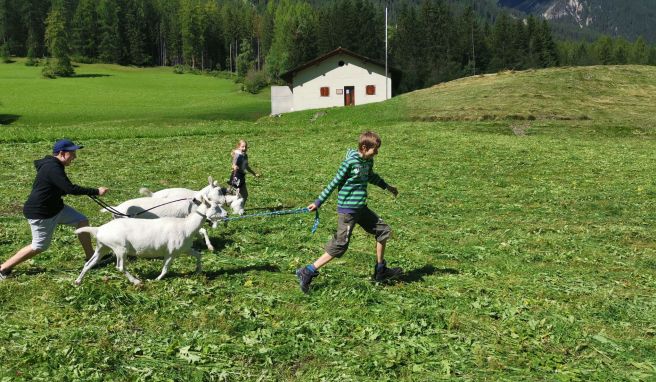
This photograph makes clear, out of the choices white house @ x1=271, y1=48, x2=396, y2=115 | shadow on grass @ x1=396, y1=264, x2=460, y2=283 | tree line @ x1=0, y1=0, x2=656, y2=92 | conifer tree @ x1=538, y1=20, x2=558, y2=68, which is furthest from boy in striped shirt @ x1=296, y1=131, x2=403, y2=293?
conifer tree @ x1=538, y1=20, x2=558, y2=68

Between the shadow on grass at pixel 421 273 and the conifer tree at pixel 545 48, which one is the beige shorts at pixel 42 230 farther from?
the conifer tree at pixel 545 48

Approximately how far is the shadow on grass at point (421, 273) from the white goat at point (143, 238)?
4.11 metres

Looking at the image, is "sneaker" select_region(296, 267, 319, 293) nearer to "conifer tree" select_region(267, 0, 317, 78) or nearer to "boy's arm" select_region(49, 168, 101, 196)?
"boy's arm" select_region(49, 168, 101, 196)

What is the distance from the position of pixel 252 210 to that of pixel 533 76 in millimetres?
56711

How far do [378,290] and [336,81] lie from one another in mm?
59825

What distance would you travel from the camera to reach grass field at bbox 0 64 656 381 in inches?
277

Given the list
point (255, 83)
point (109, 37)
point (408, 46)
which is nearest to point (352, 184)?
point (255, 83)

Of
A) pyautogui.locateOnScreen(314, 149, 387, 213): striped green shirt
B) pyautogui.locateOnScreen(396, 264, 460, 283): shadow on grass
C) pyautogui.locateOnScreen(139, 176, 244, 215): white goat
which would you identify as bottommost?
pyautogui.locateOnScreen(396, 264, 460, 283): shadow on grass

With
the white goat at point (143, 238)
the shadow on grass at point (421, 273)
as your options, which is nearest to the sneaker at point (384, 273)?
the shadow on grass at point (421, 273)

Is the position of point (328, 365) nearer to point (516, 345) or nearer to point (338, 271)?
point (516, 345)

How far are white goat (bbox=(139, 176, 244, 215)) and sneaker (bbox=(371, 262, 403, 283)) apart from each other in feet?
12.6

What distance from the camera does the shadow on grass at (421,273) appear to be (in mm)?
10400

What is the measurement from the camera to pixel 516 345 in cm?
764

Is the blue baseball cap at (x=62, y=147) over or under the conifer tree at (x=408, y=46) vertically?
under
